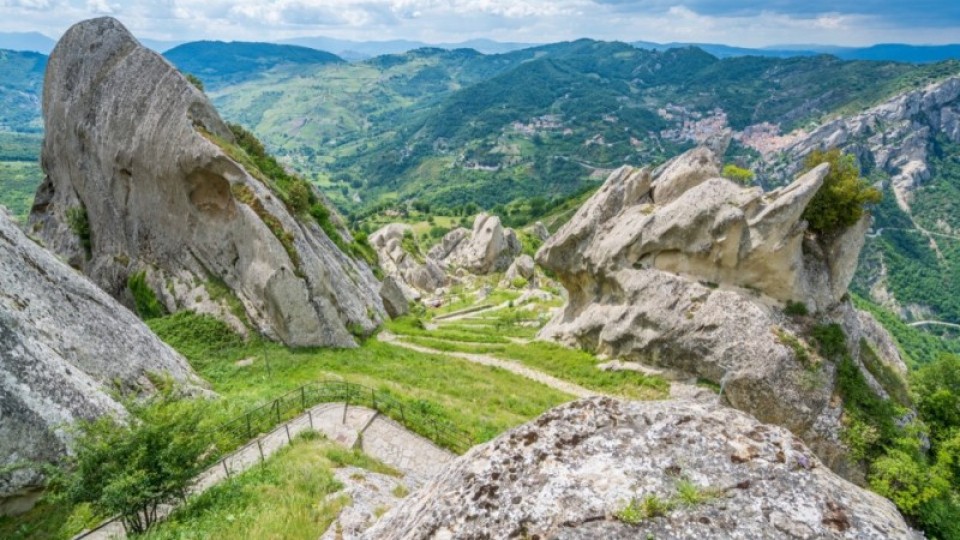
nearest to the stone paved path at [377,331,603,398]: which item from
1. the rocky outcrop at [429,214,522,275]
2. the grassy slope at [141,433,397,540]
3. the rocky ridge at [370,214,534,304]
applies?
the grassy slope at [141,433,397,540]

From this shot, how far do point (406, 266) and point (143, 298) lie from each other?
6273 centimetres

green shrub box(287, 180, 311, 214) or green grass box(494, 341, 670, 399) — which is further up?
green shrub box(287, 180, 311, 214)

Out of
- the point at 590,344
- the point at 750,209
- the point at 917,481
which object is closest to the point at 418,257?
the point at 590,344

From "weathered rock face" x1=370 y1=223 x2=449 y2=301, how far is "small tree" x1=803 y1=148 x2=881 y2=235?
62.3m

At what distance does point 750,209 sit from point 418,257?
256 ft

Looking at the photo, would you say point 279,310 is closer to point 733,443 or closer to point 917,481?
point 733,443

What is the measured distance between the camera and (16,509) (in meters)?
15.4

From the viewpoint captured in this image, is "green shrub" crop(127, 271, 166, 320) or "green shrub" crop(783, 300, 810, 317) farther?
"green shrub" crop(127, 271, 166, 320)

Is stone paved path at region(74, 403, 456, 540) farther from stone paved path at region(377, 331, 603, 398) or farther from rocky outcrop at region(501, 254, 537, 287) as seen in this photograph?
rocky outcrop at region(501, 254, 537, 287)

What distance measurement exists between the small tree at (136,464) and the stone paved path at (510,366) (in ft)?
83.1

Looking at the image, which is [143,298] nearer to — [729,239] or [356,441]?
[356,441]

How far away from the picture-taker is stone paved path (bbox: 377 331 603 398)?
120ft

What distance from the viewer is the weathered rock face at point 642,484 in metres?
6.86

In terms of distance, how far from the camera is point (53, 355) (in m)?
18.6
